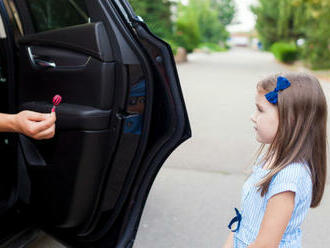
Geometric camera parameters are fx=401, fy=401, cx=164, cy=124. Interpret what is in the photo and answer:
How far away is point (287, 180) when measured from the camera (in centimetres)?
142

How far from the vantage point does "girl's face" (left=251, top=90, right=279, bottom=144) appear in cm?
146

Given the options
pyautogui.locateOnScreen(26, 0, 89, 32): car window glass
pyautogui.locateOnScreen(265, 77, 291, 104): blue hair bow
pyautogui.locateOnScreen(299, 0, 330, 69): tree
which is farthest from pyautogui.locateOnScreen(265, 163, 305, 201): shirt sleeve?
pyautogui.locateOnScreen(299, 0, 330, 69): tree

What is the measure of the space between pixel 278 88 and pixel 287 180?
331mm

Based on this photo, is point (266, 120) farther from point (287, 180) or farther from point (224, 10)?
point (224, 10)

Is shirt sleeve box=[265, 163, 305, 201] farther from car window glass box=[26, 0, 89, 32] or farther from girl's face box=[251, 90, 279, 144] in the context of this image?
car window glass box=[26, 0, 89, 32]

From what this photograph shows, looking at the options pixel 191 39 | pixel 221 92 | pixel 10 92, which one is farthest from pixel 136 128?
pixel 191 39

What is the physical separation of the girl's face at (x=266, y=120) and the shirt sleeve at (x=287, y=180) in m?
0.13

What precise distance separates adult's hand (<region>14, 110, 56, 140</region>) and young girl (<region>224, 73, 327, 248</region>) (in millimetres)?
901

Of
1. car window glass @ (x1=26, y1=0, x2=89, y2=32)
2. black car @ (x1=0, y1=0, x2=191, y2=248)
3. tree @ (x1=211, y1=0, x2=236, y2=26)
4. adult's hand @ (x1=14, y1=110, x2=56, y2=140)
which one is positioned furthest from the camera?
tree @ (x1=211, y1=0, x2=236, y2=26)

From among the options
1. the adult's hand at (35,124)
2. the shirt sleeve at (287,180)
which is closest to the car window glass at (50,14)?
the adult's hand at (35,124)

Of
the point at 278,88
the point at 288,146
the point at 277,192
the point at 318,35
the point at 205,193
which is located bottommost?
the point at 318,35

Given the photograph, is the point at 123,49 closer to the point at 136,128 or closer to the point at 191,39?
the point at 136,128

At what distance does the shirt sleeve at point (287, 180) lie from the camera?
141cm

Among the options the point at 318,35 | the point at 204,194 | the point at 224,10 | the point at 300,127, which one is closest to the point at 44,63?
the point at 300,127
